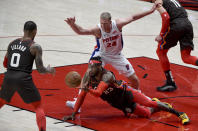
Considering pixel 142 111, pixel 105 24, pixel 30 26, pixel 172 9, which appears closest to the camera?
pixel 30 26

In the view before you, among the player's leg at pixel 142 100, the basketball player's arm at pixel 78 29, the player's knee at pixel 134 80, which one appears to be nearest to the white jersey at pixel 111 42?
the basketball player's arm at pixel 78 29

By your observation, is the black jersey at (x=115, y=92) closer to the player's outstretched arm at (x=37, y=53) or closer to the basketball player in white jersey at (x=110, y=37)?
the basketball player in white jersey at (x=110, y=37)

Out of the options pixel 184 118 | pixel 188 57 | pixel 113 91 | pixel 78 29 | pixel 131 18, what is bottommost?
pixel 184 118

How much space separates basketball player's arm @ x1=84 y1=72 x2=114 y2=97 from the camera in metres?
6.60

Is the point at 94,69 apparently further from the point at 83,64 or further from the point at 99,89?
the point at 83,64

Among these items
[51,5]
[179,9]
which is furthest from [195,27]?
[179,9]

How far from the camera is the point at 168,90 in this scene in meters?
9.05

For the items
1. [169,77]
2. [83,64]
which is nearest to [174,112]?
[169,77]

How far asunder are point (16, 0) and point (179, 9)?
39.8ft

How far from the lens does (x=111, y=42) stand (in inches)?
310

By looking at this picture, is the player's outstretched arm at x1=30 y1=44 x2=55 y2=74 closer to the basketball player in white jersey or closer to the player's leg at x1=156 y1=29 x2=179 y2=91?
the basketball player in white jersey

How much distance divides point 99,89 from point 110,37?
1.44 m

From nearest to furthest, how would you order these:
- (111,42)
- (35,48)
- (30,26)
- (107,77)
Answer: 1. (35,48)
2. (30,26)
3. (107,77)
4. (111,42)

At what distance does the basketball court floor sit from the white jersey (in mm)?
1017
